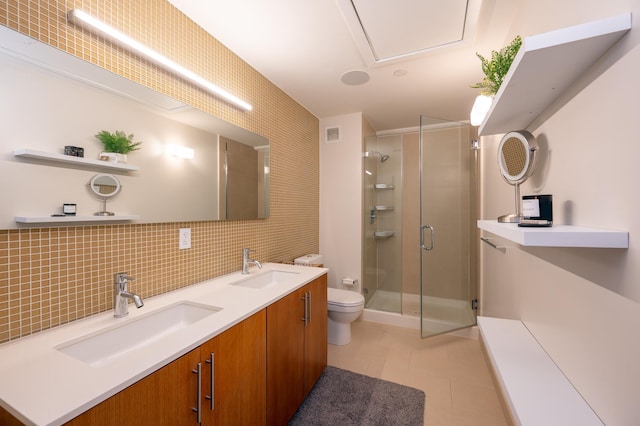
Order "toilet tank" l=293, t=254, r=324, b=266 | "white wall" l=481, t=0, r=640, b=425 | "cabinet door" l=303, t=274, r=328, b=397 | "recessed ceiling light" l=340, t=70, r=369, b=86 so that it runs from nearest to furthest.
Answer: "white wall" l=481, t=0, r=640, b=425, "cabinet door" l=303, t=274, r=328, b=397, "recessed ceiling light" l=340, t=70, r=369, b=86, "toilet tank" l=293, t=254, r=324, b=266

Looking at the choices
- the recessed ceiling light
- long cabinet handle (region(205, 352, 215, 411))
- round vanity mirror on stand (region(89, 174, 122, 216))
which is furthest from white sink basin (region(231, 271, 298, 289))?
the recessed ceiling light

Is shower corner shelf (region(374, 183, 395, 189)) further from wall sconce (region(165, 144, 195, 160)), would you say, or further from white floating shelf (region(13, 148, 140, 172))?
white floating shelf (region(13, 148, 140, 172))

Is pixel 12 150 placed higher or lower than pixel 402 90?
lower

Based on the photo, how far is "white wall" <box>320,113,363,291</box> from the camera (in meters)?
3.07

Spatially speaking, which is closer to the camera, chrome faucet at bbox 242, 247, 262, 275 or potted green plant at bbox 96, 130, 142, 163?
potted green plant at bbox 96, 130, 142, 163

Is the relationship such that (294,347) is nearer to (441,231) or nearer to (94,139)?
(94,139)

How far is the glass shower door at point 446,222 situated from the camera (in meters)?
2.62

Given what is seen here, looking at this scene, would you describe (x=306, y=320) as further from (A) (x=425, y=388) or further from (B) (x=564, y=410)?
(B) (x=564, y=410)

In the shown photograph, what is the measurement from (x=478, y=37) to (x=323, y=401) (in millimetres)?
2631

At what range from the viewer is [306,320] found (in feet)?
5.72

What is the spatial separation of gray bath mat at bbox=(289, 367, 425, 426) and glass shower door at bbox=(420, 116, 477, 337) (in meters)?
0.86

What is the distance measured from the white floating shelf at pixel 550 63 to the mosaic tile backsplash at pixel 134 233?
162cm

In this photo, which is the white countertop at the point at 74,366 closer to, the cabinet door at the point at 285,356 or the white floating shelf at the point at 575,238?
the cabinet door at the point at 285,356

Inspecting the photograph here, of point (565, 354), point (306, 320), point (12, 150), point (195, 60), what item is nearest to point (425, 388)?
point (306, 320)
